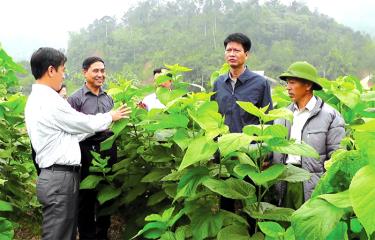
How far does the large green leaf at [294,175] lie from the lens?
2.11 meters

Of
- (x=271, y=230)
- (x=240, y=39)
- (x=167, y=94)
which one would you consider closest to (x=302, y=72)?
(x=240, y=39)

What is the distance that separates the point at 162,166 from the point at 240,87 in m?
0.89

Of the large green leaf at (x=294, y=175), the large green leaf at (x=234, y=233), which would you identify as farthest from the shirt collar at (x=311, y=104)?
the large green leaf at (x=234, y=233)

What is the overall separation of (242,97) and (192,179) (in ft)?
4.36

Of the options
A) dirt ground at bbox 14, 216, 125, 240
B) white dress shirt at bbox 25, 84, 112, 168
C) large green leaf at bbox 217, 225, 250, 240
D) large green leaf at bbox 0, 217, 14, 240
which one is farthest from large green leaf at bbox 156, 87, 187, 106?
dirt ground at bbox 14, 216, 125, 240

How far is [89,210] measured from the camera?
3.96m

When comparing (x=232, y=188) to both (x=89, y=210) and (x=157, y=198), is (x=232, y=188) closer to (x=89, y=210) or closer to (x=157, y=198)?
(x=157, y=198)

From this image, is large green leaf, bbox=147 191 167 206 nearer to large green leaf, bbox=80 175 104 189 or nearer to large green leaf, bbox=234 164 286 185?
large green leaf, bbox=80 175 104 189

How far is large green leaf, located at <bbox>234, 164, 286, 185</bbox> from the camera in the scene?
6.49ft

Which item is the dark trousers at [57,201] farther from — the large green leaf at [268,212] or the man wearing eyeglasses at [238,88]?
the large green leaf at [268,212]

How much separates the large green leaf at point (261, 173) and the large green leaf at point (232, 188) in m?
0.16

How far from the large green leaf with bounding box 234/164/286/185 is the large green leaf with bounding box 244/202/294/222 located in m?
0.21

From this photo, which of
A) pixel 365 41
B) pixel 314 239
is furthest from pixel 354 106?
pixel 365 41

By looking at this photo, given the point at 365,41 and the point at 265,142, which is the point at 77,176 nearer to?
→ the point at 265,142
